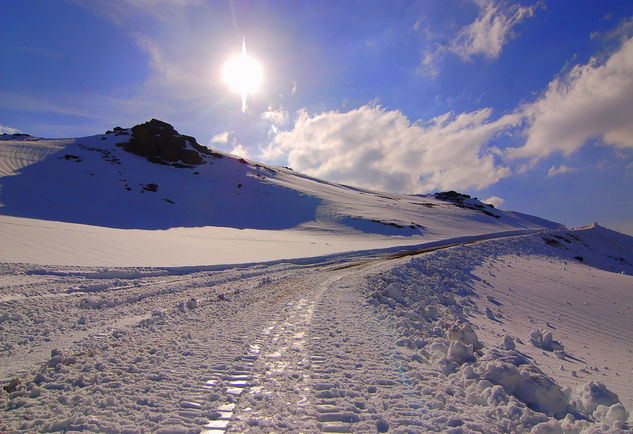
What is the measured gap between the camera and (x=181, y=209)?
1790 inches

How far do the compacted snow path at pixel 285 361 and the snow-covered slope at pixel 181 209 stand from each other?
8.87 meters

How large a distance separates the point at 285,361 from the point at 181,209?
45.1m

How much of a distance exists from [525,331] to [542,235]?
31.5 m

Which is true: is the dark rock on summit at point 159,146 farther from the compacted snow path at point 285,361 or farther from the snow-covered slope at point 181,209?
the compacted snow path at point 285,361

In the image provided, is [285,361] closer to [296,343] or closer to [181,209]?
[296,343]

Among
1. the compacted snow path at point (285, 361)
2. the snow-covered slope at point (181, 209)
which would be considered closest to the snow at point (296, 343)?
the compacted snow path at point (285, 361)

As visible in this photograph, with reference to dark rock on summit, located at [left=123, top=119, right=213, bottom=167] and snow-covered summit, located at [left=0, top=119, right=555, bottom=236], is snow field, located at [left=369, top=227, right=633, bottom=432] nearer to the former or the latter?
snow-covered summit, located at [left=0, top=119, right=555, bottom=236]

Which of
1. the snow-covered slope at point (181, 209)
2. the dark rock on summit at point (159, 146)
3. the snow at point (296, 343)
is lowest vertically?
the snow at point (296, 343)

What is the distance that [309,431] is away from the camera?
3139 millimetres

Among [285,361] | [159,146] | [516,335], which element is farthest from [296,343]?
[159,146]

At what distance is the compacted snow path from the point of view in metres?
3.39

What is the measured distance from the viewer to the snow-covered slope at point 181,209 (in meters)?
Result: 23.6

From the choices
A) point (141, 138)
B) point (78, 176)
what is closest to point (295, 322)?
point (78, 176)

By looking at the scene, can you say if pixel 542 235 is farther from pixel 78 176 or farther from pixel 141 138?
pixel 141 138
